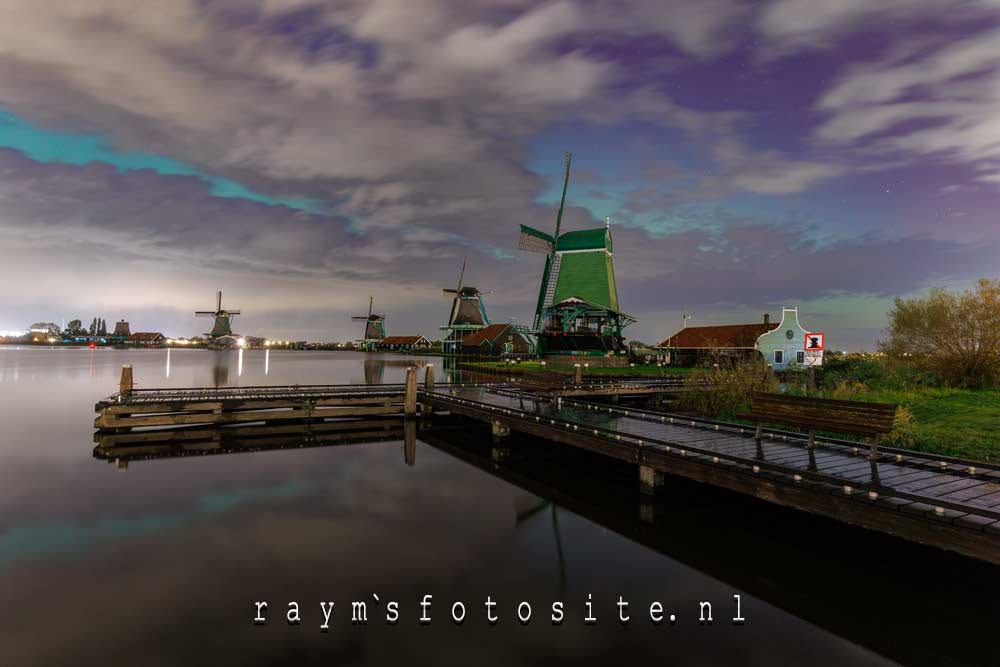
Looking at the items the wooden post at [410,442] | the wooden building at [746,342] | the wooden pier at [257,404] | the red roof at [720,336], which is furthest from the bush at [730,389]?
the red roof at [720,336]

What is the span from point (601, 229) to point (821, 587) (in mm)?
49367

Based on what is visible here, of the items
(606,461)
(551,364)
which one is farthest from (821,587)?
(551,364)

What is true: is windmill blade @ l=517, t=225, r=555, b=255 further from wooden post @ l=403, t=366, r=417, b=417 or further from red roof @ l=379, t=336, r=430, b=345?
red roof @ l=379, t=336, r=430, b=345

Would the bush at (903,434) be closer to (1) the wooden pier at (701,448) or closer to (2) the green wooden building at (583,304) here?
(1) the wooden pier at (701,448)

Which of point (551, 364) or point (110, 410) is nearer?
point (110, 410)

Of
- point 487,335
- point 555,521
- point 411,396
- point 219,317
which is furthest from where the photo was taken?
point 219,317

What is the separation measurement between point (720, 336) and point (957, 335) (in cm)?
2664

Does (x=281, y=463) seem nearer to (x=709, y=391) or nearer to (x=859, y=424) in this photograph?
(x=859, y=424)

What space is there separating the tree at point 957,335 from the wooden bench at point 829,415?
15511mm

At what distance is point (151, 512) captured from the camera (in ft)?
35.1

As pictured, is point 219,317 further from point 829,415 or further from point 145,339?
point 829,415

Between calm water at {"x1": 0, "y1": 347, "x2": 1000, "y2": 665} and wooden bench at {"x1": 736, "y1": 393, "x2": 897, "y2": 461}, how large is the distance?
2.01 meters

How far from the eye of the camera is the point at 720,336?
1822 inches

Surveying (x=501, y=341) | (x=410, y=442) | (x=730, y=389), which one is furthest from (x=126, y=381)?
(x=501, y=341)
